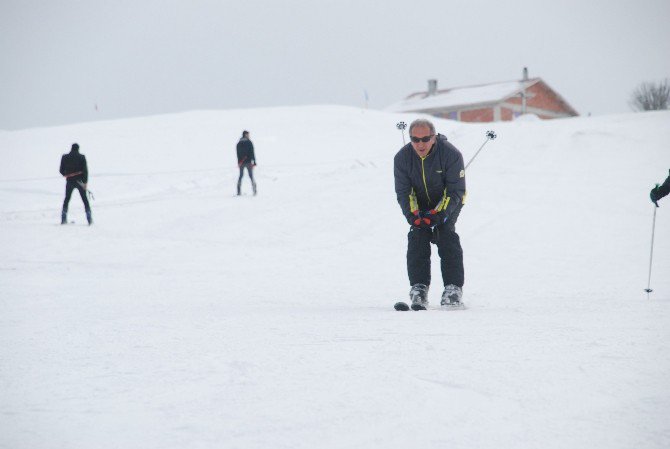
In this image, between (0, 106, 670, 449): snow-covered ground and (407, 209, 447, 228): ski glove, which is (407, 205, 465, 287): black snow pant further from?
(0, 106, 670, 449): snow-covered ground

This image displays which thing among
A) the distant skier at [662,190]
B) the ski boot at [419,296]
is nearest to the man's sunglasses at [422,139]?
the ski boot at [419,296]

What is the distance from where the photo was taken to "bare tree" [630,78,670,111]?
54.2m

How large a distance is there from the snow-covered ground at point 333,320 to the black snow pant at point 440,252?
1.36 feet

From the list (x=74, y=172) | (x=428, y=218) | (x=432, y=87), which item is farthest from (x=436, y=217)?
(x=432, y=87)

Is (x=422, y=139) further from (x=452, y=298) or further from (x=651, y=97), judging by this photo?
(x=651, y=97)

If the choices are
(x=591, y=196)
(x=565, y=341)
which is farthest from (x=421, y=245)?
(x=591, y=196)

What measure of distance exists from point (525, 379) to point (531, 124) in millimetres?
23714

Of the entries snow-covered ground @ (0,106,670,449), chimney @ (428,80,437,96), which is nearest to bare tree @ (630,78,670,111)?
chimney @ (428,80,437,96)

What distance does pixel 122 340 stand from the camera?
396 cm

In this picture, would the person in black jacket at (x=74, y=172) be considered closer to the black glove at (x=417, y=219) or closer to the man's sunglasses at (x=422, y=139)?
the black glove at (x=417, y=219)

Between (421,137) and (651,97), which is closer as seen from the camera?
(421,137)

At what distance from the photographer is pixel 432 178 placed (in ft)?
17.7

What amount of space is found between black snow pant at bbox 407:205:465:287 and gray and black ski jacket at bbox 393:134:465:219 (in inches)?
6.8

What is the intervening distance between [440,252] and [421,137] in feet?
3.24
